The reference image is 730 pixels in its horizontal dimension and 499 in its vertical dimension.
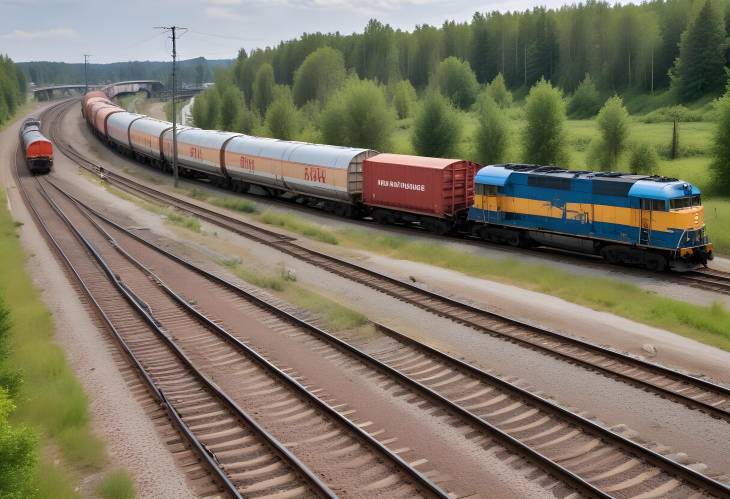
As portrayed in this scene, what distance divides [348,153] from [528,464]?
29219mm

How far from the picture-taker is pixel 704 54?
3890 inches

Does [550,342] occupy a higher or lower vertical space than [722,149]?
lower

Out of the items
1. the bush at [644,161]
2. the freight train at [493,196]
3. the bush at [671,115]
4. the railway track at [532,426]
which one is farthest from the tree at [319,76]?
the railway track at [532,426]

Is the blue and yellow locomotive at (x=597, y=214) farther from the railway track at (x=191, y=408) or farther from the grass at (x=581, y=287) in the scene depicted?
the railway track at (x=191, y=408)

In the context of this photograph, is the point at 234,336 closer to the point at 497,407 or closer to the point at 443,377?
the point at 443,377

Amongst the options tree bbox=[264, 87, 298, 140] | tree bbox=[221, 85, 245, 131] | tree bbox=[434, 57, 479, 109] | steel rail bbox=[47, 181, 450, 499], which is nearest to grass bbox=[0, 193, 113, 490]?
steel rail bbox=[47, 181, 450, 499]

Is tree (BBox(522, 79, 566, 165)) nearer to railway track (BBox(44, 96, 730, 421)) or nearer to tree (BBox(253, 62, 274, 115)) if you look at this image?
railway track (BBox(44, 96, 730, 421))

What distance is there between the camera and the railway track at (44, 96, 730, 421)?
1484 cm

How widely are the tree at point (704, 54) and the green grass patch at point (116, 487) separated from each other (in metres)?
106

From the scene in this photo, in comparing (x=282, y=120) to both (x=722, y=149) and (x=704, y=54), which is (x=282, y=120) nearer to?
(x=722, y=149)

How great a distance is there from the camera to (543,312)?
21.8 m

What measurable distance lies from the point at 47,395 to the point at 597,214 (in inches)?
853

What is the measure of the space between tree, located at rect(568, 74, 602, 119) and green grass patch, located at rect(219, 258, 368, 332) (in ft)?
286

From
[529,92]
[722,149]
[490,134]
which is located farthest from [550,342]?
[529,92]
